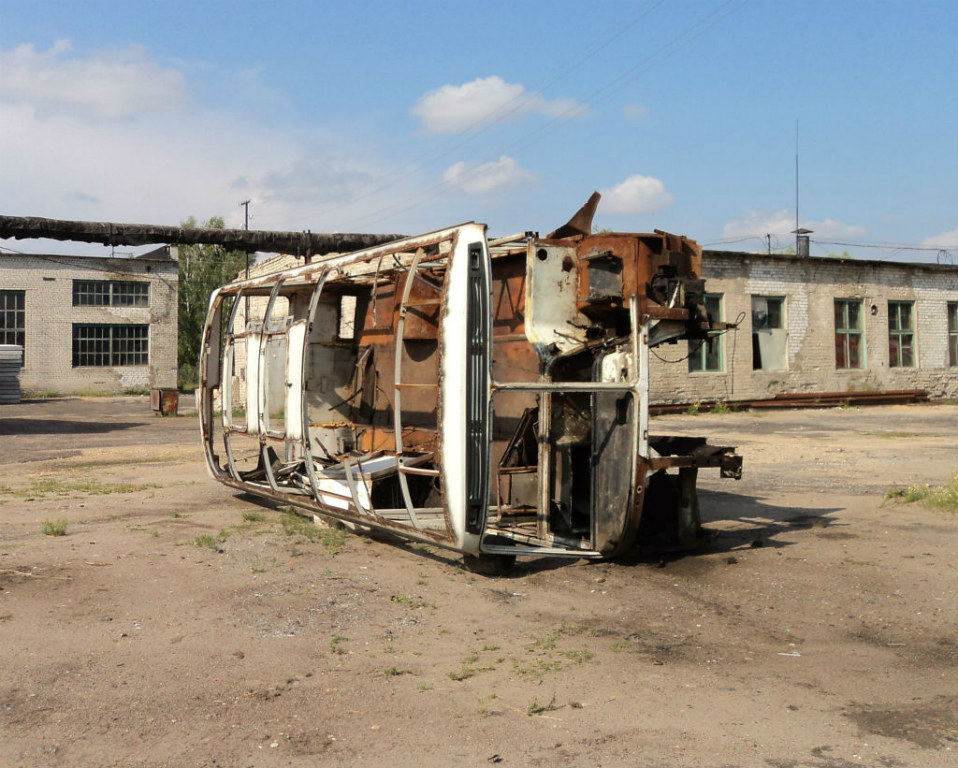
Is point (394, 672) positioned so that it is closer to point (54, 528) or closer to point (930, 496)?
point (54, 528)

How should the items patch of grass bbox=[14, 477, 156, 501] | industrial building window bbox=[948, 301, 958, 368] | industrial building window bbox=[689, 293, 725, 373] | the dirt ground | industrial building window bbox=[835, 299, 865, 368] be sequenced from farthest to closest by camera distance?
1. industrial building window bbox=[948, 301, 958, 368]
2. industrial building window bbox=[835, 299, 865, 368]
3. industrial building window bbox=[689, 293, 725, 373]
4. patch of grass bbox=[14, 477, 156, 501]
5. the dirt ground

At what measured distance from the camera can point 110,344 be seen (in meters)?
39.0

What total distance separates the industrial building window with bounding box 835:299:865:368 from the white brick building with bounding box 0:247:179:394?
27348mm

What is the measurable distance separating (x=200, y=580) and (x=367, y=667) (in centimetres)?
216

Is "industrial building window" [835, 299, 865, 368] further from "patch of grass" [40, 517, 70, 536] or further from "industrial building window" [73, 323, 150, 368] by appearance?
"industrial building window" [73, 323, 150, 368]

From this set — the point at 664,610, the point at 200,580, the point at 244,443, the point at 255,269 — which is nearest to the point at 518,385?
the point at 664,610

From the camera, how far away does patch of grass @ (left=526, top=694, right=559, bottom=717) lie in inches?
162

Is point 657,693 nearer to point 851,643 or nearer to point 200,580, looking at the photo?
point 851,643

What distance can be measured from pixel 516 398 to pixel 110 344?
116 feet

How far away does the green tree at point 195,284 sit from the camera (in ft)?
184

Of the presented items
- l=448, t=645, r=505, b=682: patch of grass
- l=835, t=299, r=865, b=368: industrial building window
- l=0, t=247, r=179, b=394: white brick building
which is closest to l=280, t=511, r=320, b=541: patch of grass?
l=448, t=645, r=505, b=682: patch of grass

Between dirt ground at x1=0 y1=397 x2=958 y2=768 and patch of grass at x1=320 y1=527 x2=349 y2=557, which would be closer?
dirt ground at x1=0 y1=397 x2=958 y2=768

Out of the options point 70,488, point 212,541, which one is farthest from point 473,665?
point 70,488

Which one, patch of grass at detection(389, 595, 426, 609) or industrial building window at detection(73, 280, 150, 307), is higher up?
industrial building window at detection(73, 280, 150, 307)
